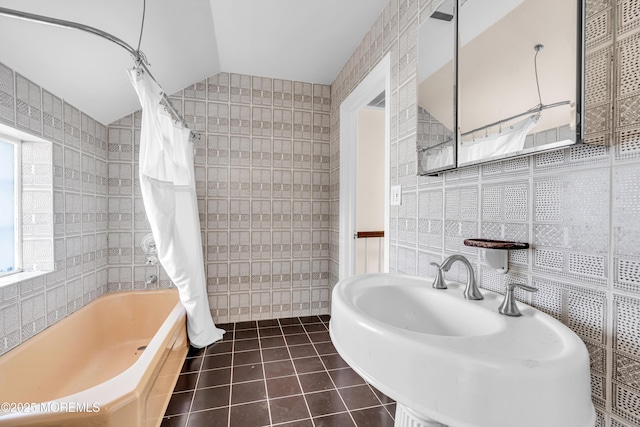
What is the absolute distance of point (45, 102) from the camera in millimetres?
1585

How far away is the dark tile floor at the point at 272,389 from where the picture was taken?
1.41m

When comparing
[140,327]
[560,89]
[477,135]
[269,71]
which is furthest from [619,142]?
[140,327]

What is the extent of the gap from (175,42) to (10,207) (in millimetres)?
1419

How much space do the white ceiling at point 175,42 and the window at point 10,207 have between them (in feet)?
1.45

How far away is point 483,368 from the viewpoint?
0.47m

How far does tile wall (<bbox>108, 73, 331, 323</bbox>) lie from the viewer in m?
2.34

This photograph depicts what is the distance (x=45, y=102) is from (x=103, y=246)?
1.15 metres

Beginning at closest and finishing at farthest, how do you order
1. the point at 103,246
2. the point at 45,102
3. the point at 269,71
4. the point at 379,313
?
the point at 379,313 → the point at 45,102 → the point at 103,246 → the point at 269,71

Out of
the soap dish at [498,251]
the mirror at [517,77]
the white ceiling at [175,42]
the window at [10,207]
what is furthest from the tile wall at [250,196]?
the soap dish at [498,251]

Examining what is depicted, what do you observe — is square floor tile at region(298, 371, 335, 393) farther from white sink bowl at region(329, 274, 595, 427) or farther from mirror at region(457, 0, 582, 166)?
mirror at region(457, 0, 582, 166)

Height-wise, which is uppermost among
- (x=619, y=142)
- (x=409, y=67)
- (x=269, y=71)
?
(x=269, y=71)

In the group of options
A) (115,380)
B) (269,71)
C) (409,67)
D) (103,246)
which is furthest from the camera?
(269,71)

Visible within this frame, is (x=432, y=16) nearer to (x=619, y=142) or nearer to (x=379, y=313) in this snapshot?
(x=619, y=142)

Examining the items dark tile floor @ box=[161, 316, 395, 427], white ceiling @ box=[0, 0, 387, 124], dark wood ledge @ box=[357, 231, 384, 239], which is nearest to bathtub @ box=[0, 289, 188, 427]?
dark tile floor @ box=[161, 316, 395, 427]
